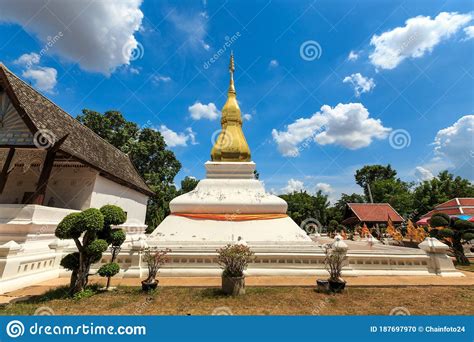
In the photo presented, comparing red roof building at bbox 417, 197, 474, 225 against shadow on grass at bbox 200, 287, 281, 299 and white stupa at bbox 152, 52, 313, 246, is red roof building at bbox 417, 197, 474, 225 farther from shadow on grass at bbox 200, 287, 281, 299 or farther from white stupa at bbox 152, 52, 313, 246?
shadow on grass at bbox 200, 287, 281, 299

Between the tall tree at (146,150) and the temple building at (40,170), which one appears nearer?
the temple building at (40,170)

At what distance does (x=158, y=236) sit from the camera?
1054 cm

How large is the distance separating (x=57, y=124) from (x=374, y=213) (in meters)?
32.6

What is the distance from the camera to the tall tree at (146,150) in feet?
91.5

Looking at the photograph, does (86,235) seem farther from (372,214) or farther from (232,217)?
(372,214)

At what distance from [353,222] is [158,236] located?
28.8 metres

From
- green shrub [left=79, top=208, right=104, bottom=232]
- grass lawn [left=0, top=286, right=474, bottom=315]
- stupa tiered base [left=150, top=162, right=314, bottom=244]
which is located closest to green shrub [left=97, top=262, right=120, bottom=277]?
grass lawn [left=0, top=286, right=474, bottom=315]

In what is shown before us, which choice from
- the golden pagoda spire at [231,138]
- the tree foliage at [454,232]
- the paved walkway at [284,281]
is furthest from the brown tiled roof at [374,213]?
the paved walkway at [284,281]

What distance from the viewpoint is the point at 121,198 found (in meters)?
16.8

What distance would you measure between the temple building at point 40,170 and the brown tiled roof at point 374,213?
86.7 feet

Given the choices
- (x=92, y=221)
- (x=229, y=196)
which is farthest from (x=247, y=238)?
(x=92, y=221)

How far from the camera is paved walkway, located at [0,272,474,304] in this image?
7000 mm

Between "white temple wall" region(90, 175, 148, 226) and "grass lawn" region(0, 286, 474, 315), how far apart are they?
25.9ft

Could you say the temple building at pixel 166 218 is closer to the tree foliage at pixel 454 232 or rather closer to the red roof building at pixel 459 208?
the tree foliage at pixel 454 232
